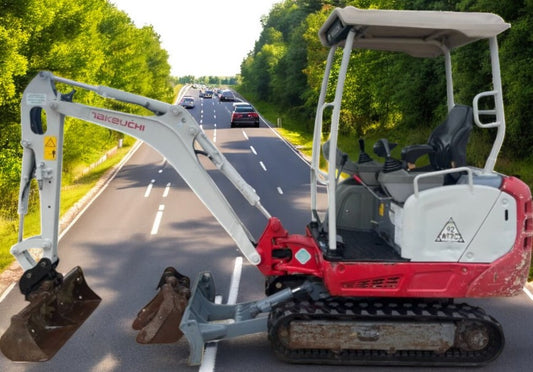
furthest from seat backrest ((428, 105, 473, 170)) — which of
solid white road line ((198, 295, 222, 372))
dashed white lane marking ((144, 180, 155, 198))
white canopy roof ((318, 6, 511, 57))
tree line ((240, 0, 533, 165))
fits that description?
dashed white lane marking ((144, 180, 155, 198))

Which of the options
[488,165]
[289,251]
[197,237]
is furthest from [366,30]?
[197,237]

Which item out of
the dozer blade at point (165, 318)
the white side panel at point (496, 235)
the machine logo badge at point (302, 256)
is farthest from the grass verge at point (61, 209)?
the white side panel at point (496, 235)

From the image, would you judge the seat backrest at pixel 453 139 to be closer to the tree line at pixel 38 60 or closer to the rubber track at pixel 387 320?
the rubber track at pixel 387 320

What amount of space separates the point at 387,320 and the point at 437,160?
2.14 m

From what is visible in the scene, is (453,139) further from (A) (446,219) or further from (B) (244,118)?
(B) (244,118)

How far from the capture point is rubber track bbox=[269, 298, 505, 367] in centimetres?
650

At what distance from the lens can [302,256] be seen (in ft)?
22.9

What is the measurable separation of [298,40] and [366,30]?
162ft

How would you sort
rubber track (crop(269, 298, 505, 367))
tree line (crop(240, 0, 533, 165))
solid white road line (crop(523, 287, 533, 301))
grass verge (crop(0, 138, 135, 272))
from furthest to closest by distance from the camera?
tree line (crop(240, 0, 533, 165))
grass verge (crop(0, 138, 135, 272))
solid white road line (crop(523, 287, 533, 301))
rubber track (crop(269, 298, 505, 367))

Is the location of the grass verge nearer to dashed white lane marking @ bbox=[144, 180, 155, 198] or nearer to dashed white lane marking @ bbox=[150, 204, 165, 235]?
dashed white lane marking @ bbox=[144, 180, 155, 198]

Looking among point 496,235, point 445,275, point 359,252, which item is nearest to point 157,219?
point 359,252

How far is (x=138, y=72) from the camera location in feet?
135

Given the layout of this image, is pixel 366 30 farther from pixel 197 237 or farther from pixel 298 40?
pixel 298 40

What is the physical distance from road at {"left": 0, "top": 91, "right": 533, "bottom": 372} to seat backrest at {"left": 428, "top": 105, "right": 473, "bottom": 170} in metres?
2.48
